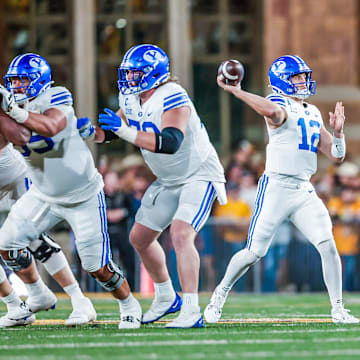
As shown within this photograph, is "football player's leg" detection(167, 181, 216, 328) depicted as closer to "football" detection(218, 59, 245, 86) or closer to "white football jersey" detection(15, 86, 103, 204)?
"white football jersey" detection(15, 86, 103, 204)

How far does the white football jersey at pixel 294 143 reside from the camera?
823cm

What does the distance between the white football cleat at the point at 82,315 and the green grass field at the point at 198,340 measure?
8 cm

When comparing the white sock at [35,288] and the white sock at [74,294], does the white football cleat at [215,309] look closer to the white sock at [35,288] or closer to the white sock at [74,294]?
the white sock at [74,294]

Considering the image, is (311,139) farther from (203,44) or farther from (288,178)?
(203,44)

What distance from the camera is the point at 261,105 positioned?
26.1 feet

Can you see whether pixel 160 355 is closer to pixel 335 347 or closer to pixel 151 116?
pixel 335 347

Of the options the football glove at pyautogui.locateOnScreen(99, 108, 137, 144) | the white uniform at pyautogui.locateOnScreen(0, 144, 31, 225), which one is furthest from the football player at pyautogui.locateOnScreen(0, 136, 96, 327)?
the football glove at pyautogui.locateOnScreen(99, 108, 137, 144)

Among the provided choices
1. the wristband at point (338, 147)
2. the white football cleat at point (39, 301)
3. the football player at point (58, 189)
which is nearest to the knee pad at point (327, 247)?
the wristband at point (338, 147)

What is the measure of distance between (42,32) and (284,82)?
11.6 meters

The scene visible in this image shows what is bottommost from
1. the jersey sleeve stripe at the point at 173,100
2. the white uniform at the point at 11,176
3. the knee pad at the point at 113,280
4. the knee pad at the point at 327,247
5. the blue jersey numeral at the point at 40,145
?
the knee pad at the point at 113,280

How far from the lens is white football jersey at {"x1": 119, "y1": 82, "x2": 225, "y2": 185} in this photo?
25.3 ft

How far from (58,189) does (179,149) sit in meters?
0.90

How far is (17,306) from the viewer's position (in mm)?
8055

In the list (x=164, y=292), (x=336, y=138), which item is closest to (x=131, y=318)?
(x=164, y=292)
